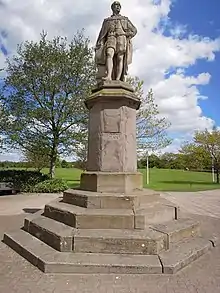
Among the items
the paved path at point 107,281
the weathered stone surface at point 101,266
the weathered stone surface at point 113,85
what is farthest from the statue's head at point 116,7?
the paved path at point 107,281

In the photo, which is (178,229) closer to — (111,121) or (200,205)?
(111,121)

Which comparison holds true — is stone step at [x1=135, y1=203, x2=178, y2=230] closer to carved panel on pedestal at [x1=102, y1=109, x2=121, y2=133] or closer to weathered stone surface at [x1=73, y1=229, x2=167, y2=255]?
weathered stone surface at [x1=73, y1=229, x2=167, y2=255]

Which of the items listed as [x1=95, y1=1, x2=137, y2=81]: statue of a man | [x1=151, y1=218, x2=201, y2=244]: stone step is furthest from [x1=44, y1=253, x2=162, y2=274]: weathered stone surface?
[x1=95, y1=1, x2=137, y2=81]: statue of a man

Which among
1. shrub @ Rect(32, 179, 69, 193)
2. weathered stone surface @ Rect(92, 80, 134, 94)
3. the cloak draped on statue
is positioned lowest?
shrub @ Rect(32, 179, 69, 193)

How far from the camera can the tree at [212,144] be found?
33344 millimetres

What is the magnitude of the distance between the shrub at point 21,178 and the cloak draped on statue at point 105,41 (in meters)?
11.7

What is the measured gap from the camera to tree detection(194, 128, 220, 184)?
3334 cm

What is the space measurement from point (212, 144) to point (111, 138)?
30170mm

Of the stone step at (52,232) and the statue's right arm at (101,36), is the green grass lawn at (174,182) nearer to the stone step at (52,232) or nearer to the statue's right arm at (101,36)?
the statue's right arm at (101,36)

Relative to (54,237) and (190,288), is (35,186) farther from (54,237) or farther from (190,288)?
(190,288)

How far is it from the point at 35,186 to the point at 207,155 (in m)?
24.5

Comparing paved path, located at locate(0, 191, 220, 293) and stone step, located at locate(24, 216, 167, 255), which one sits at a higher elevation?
stone step, located at locate(24, 216, 167, 255)

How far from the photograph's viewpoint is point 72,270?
3.89 m

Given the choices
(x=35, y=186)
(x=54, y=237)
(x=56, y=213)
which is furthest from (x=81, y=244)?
(x=35, y=186)
